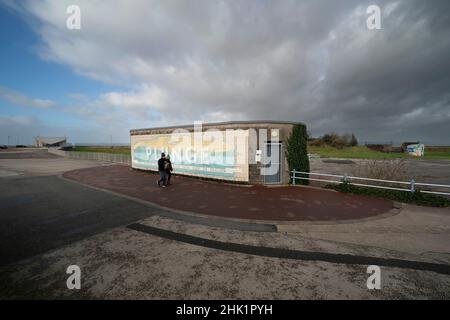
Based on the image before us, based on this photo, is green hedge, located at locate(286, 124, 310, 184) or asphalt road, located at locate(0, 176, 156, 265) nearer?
asphalt road, located at locate(0, 176, 156, 265)

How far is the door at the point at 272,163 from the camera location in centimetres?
1011

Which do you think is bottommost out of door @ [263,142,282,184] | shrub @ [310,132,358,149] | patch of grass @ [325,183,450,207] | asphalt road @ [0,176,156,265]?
asphalt road @ [0,176,156,265]

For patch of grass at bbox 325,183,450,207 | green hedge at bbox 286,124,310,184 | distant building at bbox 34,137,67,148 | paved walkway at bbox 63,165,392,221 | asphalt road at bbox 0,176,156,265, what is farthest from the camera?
distant building at bbox 34,137,67,148

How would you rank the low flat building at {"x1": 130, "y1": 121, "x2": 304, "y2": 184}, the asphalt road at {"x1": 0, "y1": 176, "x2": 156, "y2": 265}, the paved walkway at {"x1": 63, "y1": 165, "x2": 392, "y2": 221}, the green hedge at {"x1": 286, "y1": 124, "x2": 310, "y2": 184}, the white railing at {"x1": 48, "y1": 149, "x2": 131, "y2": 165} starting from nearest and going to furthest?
the asphalt road at {"x1": 0, "y1": 176, "x2": 156, "y2": 265}, the paved walkway at {"x1": 63, "y1": 165, "x2": 392, "y2": 221}, the low flat building at {"x1": 130, "y1": 121, "x2": 304, "y2": 184}, the green hedge at {"x1": 286, "y1": 124, "x2": 310, "y2": 184}, the white railing at {"x1": 48, "y1": 149, "x2": 131, "y2": 165}

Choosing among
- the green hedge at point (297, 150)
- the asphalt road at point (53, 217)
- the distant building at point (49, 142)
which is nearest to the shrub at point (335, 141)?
the green hedge at point (297, 150)

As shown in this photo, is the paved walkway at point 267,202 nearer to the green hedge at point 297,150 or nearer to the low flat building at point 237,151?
the low flat building at point 237,151

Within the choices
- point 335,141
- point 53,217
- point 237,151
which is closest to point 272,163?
point 237,151

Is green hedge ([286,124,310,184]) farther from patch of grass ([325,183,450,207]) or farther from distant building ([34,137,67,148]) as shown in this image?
distant building ([34,137,67,148])

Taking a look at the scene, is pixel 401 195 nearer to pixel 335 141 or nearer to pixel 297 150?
pixel 297 150

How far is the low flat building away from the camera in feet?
33.0

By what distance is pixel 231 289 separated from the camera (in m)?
2.63

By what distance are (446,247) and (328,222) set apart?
2.20 metres

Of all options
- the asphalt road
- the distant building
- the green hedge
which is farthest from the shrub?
the distant building

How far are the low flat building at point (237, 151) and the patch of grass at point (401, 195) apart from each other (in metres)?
3.02
